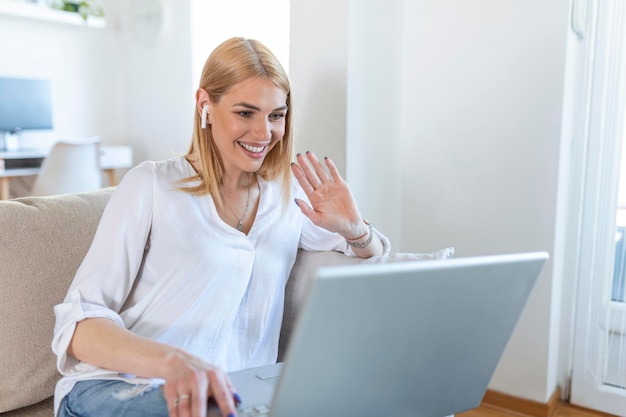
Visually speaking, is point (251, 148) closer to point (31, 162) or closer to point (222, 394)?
point (222, 394)

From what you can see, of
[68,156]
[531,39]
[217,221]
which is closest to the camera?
[217,221]

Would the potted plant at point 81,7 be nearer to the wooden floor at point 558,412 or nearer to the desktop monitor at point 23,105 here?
the desktop monitor at point 23,105

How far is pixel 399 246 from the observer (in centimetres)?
212

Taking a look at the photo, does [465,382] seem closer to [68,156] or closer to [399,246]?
[399,246]

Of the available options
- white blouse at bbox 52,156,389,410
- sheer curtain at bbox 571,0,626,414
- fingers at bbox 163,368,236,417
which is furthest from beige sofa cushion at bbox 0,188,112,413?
sheer curtain at bbox 571,0,626,414

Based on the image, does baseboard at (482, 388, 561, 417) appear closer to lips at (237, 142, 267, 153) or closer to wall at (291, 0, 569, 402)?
wall at (291, 0, 569, 402)

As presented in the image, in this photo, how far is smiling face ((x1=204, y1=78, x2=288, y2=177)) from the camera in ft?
3.87

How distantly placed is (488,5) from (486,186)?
56cm

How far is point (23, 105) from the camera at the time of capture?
367cm

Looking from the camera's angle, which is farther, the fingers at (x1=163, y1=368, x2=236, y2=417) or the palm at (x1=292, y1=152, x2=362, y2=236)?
the palm at (x1=292, y1=152, x2=362, y2=236)

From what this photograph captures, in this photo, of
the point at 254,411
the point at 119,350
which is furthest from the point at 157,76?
the point at 254,411

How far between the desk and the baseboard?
2.63m

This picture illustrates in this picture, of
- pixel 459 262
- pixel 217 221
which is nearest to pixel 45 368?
pixel 217 221

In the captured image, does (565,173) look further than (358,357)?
Yes
